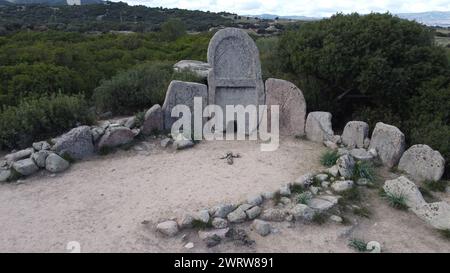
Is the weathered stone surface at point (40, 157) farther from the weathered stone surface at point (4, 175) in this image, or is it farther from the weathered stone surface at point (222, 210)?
the weathered stone surface at point (222, 210)

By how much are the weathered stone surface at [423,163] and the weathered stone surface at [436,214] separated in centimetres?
121

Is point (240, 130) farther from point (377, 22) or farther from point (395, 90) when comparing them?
point (377, 22)

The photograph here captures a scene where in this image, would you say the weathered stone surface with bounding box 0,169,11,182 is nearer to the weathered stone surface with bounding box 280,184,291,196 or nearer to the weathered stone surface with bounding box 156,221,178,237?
the weathered stone surface with bounding box 156,221,178,237

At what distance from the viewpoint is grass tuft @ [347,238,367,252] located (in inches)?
195

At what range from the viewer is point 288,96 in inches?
351

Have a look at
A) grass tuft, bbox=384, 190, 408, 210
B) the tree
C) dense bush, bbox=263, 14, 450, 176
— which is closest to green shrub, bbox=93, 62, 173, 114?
dense bush, bbox=263, 14, 450, 176

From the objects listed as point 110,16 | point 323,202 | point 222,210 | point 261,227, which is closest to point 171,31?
point 323,202

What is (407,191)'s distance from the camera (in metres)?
6.11

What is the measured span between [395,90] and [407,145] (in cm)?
138

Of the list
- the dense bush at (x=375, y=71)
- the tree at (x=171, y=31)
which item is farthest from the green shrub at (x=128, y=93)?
the tree at (x=171, y=31)

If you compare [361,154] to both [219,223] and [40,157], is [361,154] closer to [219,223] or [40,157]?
[219,223]

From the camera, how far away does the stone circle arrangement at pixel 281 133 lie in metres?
5.49
